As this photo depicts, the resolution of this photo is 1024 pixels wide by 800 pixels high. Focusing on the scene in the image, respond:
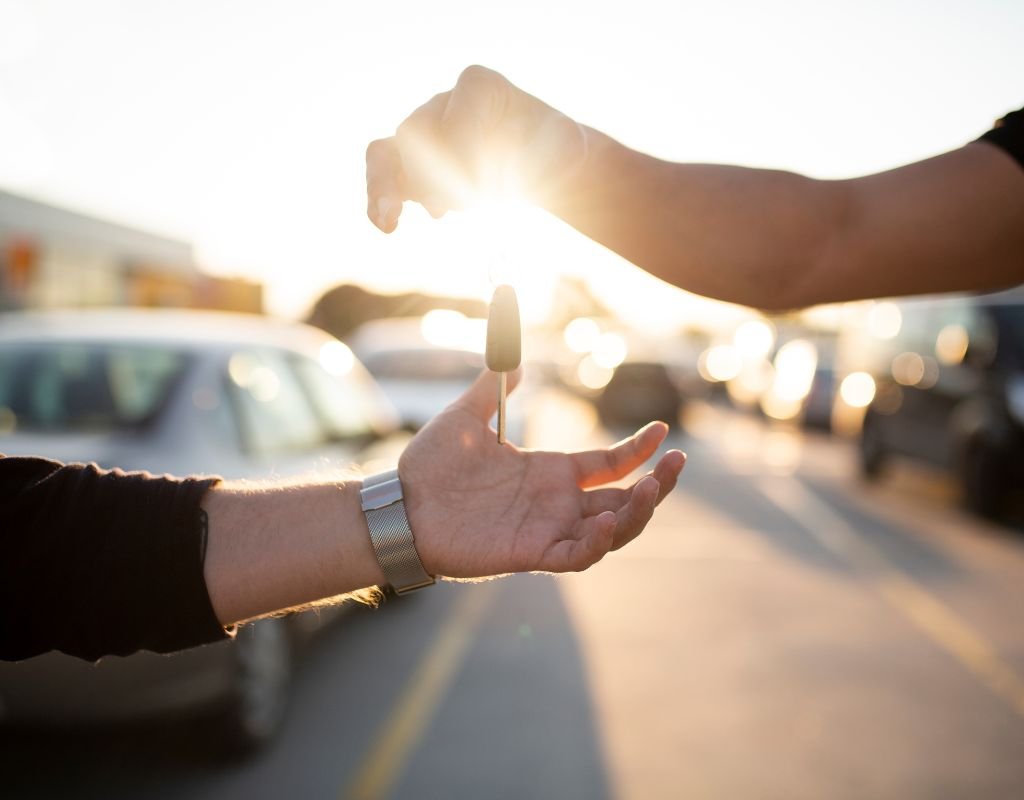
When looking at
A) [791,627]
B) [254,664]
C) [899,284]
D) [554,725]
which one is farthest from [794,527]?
[899,284]

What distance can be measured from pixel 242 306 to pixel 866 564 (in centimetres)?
4034

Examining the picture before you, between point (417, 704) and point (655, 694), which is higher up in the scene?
point (655, 694)

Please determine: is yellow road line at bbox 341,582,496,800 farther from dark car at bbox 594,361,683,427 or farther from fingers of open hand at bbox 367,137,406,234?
dark car at bbox 594,361,683,427

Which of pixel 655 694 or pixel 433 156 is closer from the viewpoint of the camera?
pixel 433 156

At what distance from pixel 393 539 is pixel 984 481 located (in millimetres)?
10675

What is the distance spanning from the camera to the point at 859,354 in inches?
664

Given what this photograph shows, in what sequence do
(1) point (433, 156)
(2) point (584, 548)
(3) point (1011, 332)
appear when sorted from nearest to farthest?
(2) point (584, 548) < (1) point (433, 156) < (3) point (1011, 332)

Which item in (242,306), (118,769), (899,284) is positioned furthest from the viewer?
(242,306)

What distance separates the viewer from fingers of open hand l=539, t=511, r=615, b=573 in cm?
150

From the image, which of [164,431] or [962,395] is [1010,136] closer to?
[164,431]

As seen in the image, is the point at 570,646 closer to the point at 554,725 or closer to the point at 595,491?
the point at 554,725

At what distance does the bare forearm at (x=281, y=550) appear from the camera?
1.62 meters

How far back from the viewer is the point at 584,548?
4.99ft

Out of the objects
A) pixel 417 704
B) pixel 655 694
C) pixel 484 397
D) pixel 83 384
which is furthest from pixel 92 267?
pixel 484 397
